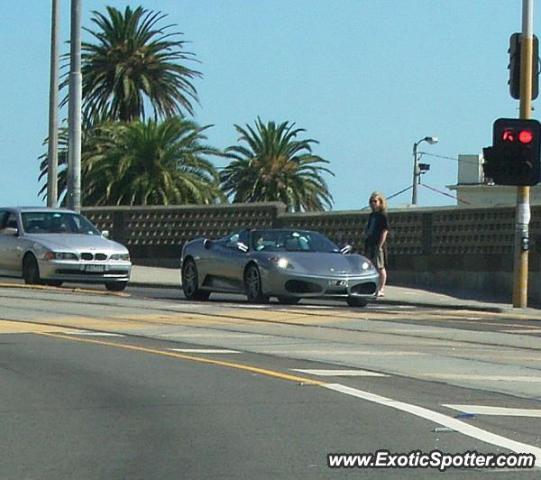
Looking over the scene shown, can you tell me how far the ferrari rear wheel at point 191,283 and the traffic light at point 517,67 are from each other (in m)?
5.73

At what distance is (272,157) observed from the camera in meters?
60.5

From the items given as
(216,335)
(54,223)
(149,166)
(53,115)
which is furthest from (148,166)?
(216,335)

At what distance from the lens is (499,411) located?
37.3 feet

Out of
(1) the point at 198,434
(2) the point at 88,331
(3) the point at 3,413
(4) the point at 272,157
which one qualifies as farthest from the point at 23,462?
(4) the point at 272,157

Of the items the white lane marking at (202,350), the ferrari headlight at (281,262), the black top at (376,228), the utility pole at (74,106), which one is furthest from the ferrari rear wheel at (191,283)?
the utility pole at (74,106)

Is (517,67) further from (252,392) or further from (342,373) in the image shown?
(252,392)

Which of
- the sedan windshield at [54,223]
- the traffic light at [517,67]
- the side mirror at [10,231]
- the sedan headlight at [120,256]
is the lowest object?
the sedan headlight at [120,256]

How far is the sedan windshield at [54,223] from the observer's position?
89.4ft

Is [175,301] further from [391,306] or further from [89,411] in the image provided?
[89,411]

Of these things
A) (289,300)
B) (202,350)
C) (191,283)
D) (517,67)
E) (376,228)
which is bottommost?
(202,350)

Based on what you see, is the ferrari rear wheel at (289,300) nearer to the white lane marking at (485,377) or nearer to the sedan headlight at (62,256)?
the sedan headlight at (62,256)

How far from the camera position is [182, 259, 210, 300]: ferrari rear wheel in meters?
Answer: 24.8

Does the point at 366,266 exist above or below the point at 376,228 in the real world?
below

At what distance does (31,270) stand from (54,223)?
44.4 inches
